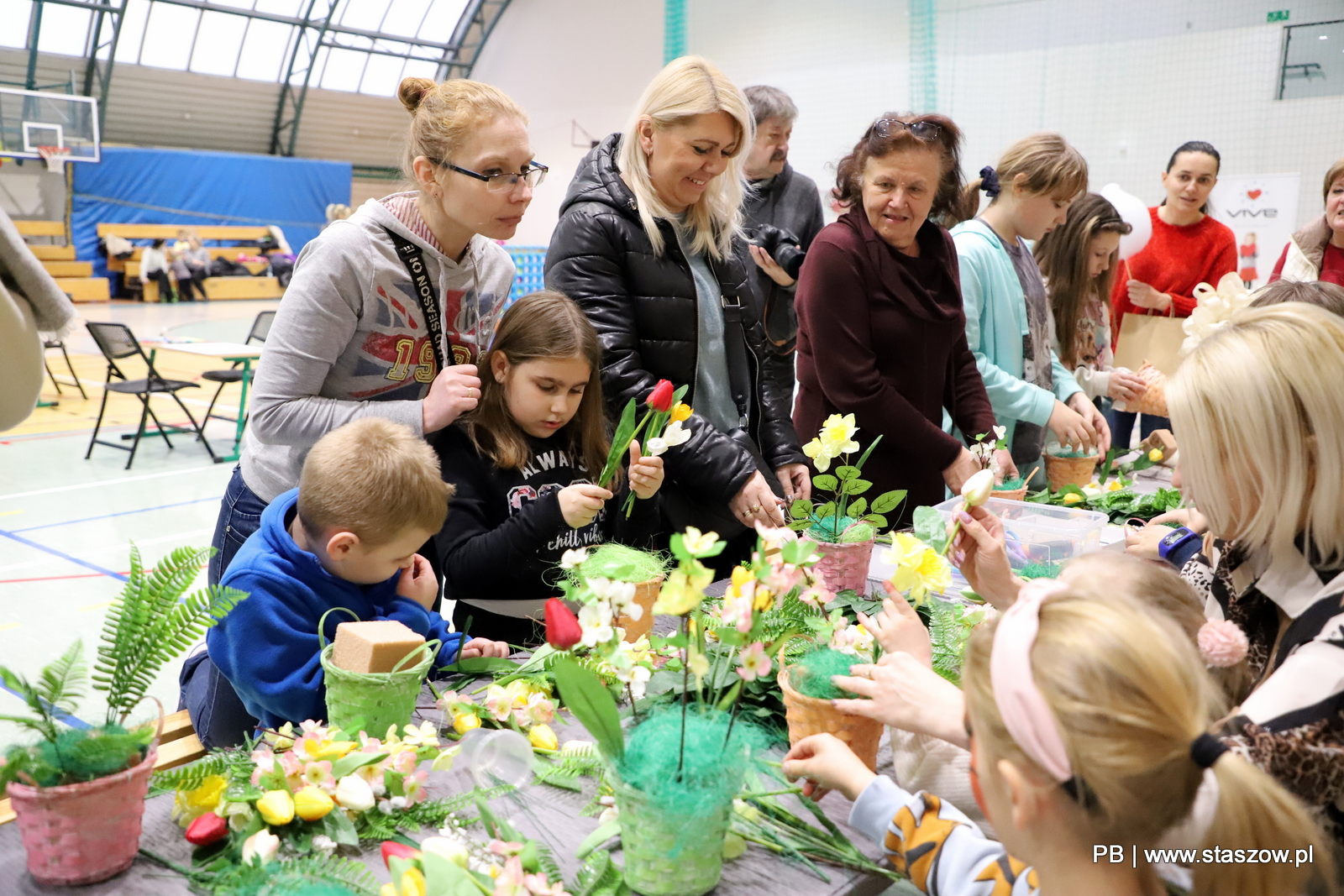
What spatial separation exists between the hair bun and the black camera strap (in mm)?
269

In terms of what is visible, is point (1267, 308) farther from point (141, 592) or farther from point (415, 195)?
point (415, 195)

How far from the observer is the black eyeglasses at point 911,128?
213 cm

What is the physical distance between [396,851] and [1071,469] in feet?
6.98

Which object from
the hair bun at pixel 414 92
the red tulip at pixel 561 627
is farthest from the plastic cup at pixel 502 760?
the hair bun at pixel 414 92

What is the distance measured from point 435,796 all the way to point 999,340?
2.00 metres

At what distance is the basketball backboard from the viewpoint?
13516 millimetres

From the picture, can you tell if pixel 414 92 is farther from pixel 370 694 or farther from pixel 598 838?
pixel 598 838

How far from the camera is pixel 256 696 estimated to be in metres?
1.30

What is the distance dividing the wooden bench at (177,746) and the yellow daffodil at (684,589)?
2.25ft

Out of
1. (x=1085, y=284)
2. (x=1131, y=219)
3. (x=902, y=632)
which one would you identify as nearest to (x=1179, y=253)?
(x=1131, y=219)

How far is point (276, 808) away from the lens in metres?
1.02

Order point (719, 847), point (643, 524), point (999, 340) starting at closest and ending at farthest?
point (719, 847)
point (643, 524)
point (999, 340)

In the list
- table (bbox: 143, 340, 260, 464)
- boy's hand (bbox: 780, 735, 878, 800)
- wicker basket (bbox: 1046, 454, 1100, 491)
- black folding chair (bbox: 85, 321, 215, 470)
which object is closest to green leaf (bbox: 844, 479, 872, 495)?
boy's hand (bbox: 780, 735, 878, 800)

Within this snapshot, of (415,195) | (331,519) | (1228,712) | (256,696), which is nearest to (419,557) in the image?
(331,519)
